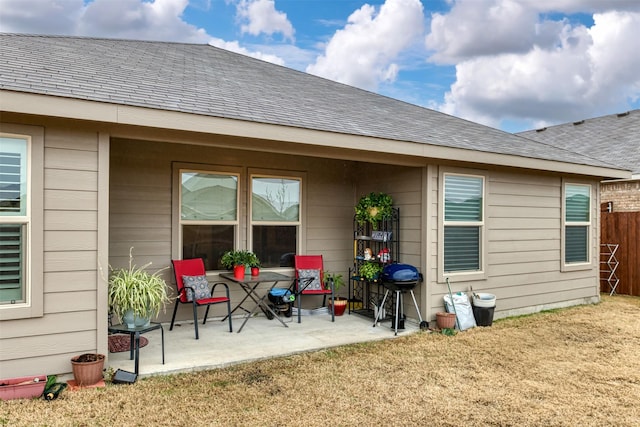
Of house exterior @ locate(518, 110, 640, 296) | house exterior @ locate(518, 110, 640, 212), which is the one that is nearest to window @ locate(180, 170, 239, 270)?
house exterior @ locate(518, 110, 640, 296)

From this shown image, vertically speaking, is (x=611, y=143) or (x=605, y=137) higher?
(x=605, y=137)

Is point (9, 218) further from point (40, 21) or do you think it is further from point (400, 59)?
point (400, 59)

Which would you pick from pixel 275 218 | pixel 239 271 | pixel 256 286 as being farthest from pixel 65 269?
pixel 275 218

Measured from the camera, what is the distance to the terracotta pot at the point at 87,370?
3057 mm

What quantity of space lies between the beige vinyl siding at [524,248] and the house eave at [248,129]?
1.29ft

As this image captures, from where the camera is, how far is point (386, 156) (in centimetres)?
483

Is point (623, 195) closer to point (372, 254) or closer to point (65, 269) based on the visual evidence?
point (372, 254)

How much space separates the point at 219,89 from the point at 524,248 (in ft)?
15.3

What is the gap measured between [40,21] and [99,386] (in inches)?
436

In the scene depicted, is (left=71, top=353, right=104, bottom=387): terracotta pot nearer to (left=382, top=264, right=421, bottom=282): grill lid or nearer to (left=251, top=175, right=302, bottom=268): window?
(left=251, top=175, right=302, bottom=268): window

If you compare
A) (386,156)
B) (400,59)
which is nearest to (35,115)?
(386,156)

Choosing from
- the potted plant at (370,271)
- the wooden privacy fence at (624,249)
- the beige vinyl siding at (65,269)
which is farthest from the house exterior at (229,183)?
the wooden privacy fence at (624,249)

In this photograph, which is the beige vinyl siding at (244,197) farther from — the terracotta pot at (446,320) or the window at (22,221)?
the window at (22,221)

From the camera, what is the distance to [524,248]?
5.99m
